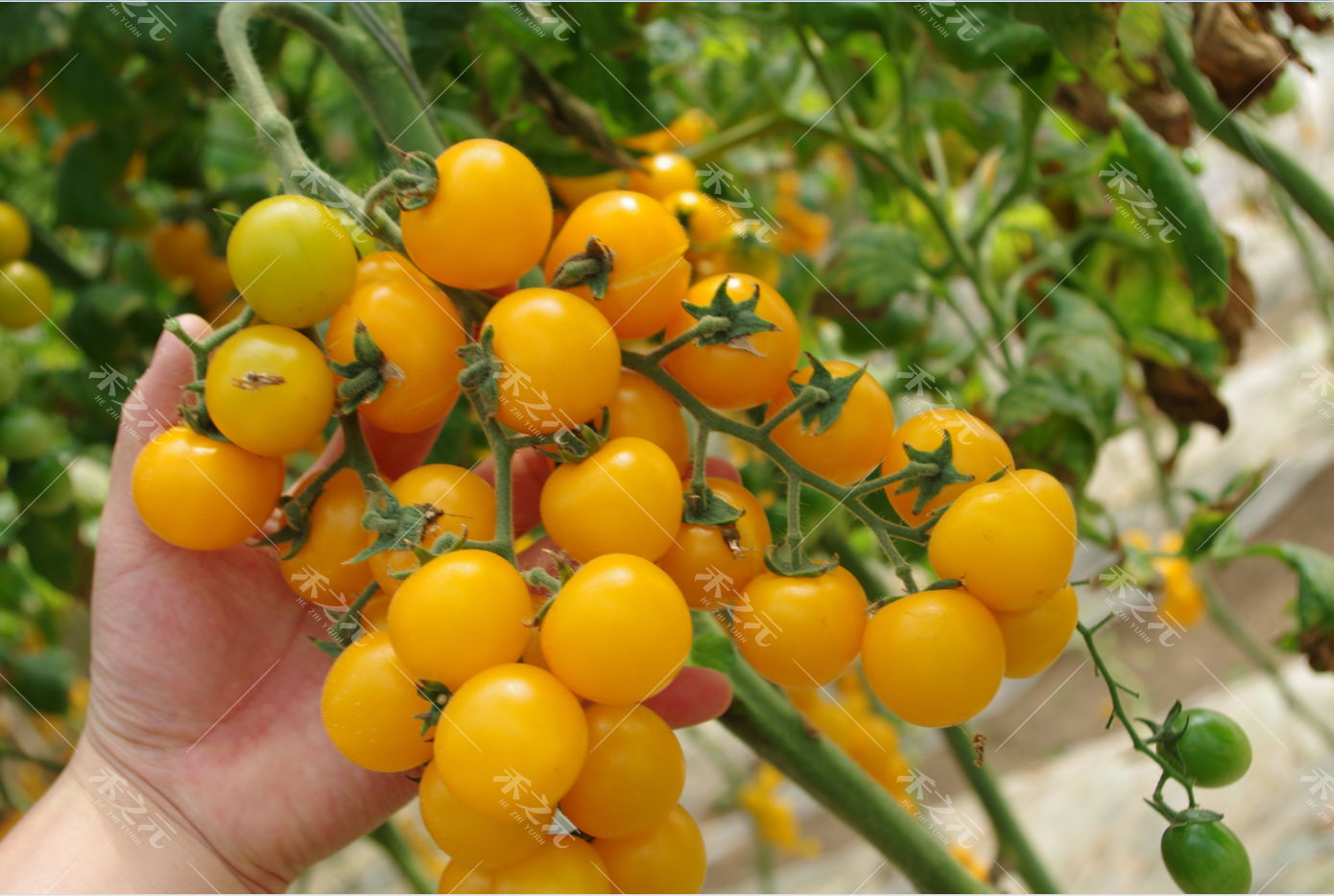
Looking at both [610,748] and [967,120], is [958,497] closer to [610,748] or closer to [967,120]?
[610,748]

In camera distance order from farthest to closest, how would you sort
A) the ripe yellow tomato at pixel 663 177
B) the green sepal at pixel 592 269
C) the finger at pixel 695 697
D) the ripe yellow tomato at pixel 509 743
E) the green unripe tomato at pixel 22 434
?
the green unripe tomato at pixel 22 434 < the ripe yellow tomato at pixel 663 177 < the finger at pixel 695 697 < the green sepal at pixel 592 269 < the ripe yellow tomato at pixel 509 743

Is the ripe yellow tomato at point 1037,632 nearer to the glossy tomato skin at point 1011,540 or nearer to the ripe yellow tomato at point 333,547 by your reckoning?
the glossy tomato skin at point 1011,540

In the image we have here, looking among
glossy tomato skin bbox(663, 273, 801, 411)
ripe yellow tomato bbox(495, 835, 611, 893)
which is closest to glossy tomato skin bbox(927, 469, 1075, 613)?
glossy tomato skin bbox(663, 273, 801, 411)

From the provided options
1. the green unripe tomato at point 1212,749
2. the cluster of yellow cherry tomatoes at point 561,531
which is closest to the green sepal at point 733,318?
the cluster of yellow cherry tomatoes at point 561,531

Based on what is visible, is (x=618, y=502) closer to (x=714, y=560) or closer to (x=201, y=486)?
(x=714, y=560)

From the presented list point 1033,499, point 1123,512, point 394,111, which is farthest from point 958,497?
point 1123,512

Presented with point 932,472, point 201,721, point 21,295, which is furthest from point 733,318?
point 21,295
